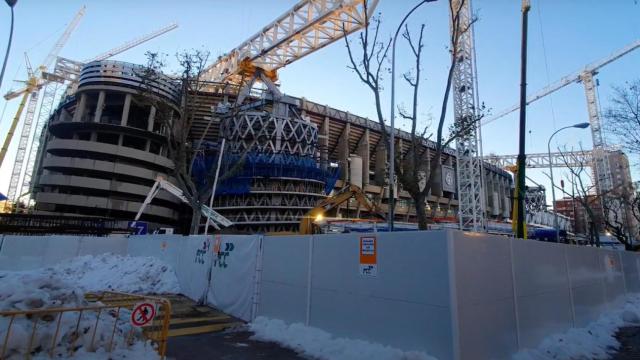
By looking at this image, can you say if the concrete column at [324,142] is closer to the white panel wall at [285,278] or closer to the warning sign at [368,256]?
the white panel wall at [285,278]

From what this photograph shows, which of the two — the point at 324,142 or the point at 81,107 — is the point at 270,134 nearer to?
the point at 324,142

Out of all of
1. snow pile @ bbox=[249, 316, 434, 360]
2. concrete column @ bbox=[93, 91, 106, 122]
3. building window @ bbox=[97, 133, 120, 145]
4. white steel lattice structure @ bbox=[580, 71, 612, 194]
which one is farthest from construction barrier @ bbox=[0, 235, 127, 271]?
white steel lattice structure @ bbox=[580, 71, 612, 194]

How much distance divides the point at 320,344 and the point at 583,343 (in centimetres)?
569

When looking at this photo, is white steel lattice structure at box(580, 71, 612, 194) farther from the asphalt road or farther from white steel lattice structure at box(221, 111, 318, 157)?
the asphalt road

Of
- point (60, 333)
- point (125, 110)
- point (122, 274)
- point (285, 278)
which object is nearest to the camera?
point (60, 333)

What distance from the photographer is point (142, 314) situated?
5410 mm

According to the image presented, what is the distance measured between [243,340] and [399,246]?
12.7 feet

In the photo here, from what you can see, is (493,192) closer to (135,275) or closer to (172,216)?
A: (172,216)

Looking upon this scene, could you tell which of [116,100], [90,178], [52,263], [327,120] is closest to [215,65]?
[116,100]

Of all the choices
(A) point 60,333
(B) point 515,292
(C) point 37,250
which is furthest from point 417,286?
(C) point 37,250

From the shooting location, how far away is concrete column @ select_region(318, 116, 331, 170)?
163 feet

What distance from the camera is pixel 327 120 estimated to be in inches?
2266

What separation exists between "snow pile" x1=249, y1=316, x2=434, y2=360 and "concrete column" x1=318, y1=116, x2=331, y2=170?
41.7m

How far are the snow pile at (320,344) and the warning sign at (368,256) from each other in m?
1.24
